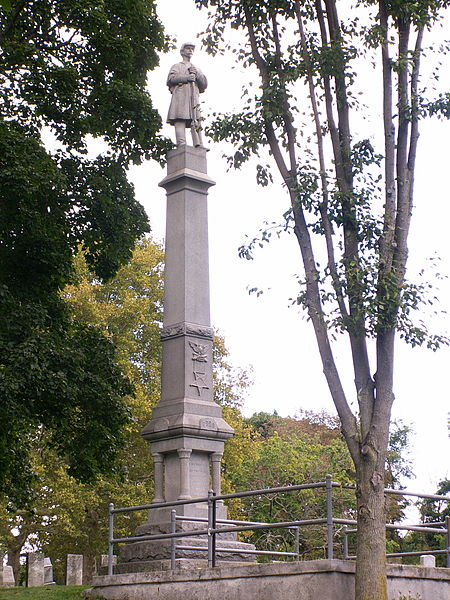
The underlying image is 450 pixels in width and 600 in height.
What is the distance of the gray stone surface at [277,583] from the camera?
35.7 ft

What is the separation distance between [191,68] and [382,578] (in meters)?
11.2

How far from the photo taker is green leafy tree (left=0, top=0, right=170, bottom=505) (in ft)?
52.8

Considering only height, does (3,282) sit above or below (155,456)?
above

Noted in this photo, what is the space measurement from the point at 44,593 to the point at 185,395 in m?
5.74

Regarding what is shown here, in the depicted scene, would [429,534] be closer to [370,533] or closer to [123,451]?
[123,451]

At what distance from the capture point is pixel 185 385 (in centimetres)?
1594

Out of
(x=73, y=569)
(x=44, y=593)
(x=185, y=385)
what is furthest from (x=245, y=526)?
(x=73, y=569)

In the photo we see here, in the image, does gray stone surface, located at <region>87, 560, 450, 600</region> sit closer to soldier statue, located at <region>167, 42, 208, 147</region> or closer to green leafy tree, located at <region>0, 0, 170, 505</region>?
green leafy tree, located at <region>0, 0, 170, 505</region>

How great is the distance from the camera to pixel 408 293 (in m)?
11.5

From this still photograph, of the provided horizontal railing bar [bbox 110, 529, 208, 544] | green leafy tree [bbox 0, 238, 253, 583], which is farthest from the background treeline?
horizontal railing bar [bbox 110, 529, 208, 544]

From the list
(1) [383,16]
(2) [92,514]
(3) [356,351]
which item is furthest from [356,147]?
(2) [92,514]

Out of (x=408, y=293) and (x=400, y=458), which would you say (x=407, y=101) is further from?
(x=400, y=458)

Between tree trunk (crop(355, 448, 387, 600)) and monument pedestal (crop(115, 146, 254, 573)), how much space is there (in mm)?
3968

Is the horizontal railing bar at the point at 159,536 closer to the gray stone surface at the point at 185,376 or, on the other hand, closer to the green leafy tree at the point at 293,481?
the gray stone surface at the point at 185,376
